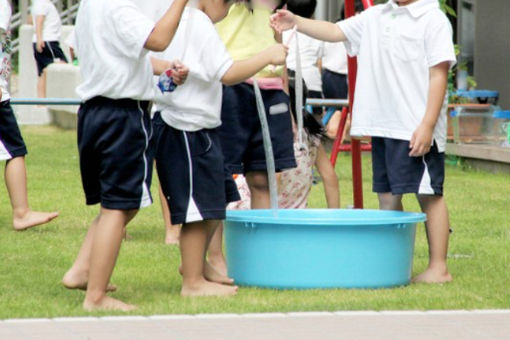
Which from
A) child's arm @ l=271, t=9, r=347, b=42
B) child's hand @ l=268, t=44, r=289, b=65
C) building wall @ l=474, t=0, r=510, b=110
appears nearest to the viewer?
child's hand @ l=268, t=44, r=289, b=65

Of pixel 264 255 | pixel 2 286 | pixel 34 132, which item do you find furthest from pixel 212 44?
pixel 34 132

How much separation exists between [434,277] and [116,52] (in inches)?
76.0

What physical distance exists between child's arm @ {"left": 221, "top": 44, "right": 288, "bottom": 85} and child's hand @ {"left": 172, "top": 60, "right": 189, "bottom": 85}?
299 millimetres

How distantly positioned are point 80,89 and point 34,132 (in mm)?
12722

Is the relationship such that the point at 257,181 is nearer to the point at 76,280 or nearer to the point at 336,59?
the point at 76,280

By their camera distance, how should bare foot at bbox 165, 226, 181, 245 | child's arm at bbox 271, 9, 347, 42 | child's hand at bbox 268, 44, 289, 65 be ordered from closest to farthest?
child's hand at bbox 268, 44, 289, 65
child's arm at bbox 271, 9, 347, 42
bare foot at bbox 165, 226, 181, 245

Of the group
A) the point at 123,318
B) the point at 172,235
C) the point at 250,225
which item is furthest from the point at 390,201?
the point at 123,318

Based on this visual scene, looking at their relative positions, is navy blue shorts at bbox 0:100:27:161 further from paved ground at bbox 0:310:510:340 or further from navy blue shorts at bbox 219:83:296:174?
paved ground at bbox 0:310:510:340

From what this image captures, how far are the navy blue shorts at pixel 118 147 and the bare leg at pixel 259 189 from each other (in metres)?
1.33

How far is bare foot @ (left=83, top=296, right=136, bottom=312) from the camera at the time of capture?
16.6ft

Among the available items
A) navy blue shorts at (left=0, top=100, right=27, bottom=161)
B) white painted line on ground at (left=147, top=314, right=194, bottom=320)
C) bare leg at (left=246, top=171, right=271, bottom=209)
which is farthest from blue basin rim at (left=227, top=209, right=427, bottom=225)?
navy blue shorts at (left=0, top=100, right=27, bottom=161)

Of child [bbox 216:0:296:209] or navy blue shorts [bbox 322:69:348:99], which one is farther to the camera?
navy blue shorts [bbox 322:69:348:99]

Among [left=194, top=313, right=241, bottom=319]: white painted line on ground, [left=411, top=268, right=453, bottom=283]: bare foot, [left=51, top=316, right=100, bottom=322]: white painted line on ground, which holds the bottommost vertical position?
[left=411, top=268, right=453, bottom=283]: bare foot

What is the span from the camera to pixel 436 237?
6.07 metres
